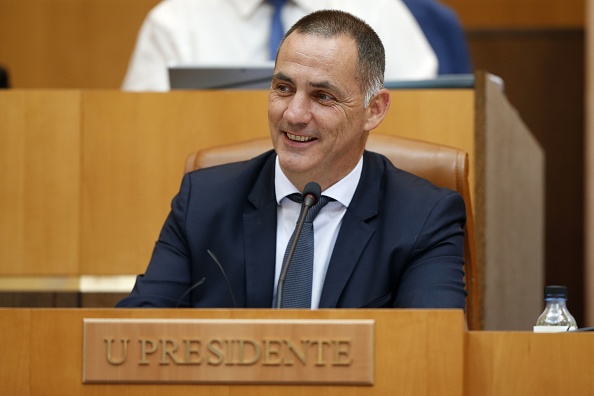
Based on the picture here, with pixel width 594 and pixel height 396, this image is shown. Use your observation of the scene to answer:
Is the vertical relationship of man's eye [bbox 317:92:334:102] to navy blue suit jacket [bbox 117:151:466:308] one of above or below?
above

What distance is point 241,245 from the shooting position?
8.75 ft

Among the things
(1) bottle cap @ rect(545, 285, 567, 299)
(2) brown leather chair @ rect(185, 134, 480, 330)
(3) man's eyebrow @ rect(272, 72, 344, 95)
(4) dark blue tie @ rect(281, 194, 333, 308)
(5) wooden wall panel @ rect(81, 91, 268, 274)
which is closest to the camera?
(1) bottle cap @ rect(545, 285, 567, 299)

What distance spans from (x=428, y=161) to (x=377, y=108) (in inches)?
7.1

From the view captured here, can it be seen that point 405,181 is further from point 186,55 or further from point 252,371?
point 186,55

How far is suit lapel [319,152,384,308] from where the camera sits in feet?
8.38

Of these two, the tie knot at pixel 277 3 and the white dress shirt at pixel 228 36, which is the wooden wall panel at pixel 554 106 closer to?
the white dress shirt at pixel 228 36

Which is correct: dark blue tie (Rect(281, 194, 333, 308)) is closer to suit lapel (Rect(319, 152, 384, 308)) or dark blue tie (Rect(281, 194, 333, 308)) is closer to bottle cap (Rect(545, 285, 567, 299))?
suit lapel (Rect(319, 152, 384, 308))

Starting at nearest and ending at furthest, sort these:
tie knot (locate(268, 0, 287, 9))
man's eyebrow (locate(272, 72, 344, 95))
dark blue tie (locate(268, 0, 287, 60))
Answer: man's eyebrow (locate(272, 72, 344, 95))
dark blue tie (locate(268, 0, 287, 60))
tie knot (locate(268, 0, 287, 9))

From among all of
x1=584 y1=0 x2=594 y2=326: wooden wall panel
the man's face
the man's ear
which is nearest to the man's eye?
the man's face

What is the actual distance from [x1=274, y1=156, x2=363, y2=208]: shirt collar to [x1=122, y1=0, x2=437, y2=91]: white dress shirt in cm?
168

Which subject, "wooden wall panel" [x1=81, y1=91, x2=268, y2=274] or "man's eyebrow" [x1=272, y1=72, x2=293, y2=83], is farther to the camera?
"wooden wall panel" [x1=81, y1=91, x2=268, y2=274]

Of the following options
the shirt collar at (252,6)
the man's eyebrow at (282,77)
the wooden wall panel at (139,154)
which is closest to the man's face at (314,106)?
the man's eyebrow at (282,77)

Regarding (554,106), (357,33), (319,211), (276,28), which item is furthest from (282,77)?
(554,106)

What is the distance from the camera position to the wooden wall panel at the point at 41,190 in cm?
354
